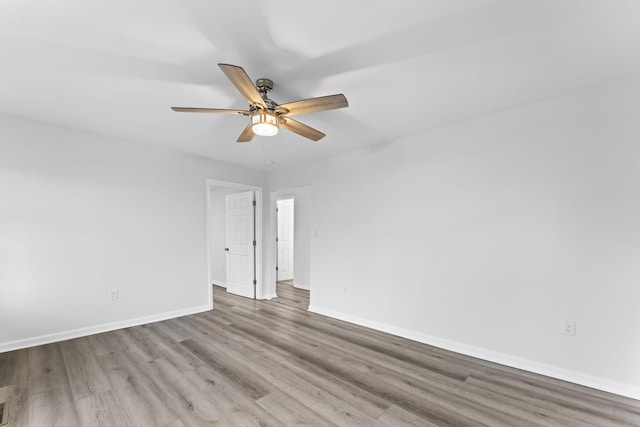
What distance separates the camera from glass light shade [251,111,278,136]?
6.75 ft

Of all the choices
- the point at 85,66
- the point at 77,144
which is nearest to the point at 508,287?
the point at 85,66

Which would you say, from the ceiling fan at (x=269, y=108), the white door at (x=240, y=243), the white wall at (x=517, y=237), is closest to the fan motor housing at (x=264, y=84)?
the ceiling fan at (x=269, y=108)

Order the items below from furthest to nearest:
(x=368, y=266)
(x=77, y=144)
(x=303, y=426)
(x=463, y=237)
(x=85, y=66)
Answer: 1. (x=368, y=266)
2. (x=77, y=144)
3. (x=463, y=237)
4. (x=85, y=66)
5. (x=303, y=426)

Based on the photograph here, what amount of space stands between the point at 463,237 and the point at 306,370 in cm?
213

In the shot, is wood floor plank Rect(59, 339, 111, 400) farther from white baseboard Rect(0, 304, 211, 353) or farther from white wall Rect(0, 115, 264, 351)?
white wall Rect(0, 115, 264, 351)

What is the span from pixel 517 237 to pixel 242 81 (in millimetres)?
2803

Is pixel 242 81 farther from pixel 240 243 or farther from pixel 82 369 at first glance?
pixel 240 243

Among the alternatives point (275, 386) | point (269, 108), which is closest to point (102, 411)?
point (275, 386)

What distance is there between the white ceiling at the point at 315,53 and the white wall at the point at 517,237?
373mm

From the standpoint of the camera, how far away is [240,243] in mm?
5445

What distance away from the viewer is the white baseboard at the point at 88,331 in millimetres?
2862

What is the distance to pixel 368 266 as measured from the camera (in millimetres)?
3783

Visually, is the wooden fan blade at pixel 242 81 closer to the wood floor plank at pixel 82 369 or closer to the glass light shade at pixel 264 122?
the glass light shade at pixel 264 122

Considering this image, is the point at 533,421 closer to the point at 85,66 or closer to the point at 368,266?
the point at 368,266
